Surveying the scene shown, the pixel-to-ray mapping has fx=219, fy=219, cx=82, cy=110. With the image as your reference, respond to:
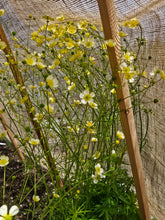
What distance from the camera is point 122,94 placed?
783mm

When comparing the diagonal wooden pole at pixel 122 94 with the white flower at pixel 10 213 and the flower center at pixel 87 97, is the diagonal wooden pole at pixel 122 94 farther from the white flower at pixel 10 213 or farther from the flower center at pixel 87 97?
the white flower at pixel 10 213

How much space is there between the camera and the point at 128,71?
0.74m

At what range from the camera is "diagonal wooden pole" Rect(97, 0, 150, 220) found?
0.68 meters

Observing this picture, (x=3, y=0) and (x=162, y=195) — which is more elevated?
Answer: (x=3, y=0)

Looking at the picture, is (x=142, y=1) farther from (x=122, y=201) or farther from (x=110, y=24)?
(x=122, y=201)

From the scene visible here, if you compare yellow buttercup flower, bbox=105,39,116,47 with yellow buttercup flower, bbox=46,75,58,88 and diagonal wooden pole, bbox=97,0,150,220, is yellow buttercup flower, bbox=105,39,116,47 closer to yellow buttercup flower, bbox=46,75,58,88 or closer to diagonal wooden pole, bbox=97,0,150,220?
diagonal wooden pole, bbox=97,0,150,220

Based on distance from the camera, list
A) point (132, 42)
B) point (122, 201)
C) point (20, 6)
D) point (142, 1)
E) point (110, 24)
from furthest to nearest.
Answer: point (20, 6)
point (122, 201)
point (132, 42)
point (142, 1)
point (110, 24)

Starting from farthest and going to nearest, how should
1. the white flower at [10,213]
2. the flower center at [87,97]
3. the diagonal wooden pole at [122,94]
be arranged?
the flower center at [87,97] < the diagonal wooden pole at [122,94] < the white flower at [10,213]

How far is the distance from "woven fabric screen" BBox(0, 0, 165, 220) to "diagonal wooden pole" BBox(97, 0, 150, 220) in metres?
0.18

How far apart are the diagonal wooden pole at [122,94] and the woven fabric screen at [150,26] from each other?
182mm

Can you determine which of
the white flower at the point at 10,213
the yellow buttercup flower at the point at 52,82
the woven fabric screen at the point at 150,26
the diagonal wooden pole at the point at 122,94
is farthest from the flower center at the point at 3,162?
the woven fabric screen at the point at 150,26

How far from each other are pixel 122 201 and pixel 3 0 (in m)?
1.36

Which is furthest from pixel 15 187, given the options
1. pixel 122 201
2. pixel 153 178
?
pixel 153 178

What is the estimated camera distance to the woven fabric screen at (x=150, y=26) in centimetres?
89
